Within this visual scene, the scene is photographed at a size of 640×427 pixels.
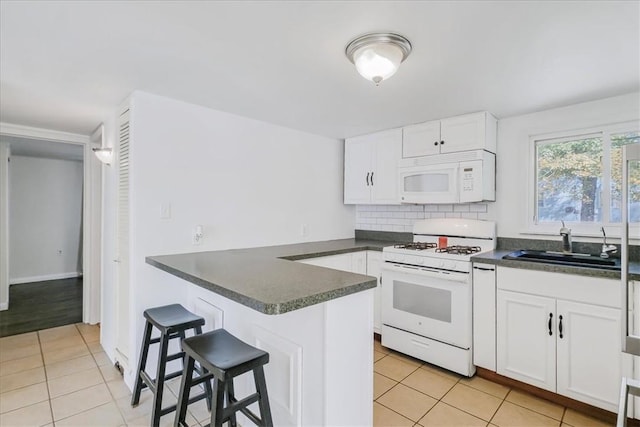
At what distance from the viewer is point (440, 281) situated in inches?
102

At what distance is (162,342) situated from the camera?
1883 mm

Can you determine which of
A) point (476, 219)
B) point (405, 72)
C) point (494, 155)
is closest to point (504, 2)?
point (405, 72)

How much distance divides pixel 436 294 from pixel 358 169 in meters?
1.66

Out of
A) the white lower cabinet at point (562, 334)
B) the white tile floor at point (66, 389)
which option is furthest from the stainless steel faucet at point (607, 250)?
the white tile floor at point (66, 389)

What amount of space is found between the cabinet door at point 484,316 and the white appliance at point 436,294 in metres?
0.05

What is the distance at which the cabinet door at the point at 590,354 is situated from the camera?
1932mm

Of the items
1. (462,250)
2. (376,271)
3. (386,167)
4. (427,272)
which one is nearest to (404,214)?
(386,167)

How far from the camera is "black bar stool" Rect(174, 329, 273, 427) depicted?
1.32 metres

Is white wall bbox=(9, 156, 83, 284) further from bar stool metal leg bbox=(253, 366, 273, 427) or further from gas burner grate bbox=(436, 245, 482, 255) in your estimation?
gas burner grate bbox=(436, 245, 482, 255)

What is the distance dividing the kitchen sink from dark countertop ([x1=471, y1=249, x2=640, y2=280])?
76 mm

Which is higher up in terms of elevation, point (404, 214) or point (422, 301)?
point (404, 214)

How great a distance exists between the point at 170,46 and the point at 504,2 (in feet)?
5.08

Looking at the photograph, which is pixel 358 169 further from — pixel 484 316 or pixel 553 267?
pixel 553 267

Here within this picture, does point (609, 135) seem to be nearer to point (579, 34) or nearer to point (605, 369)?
point (579, 34)
